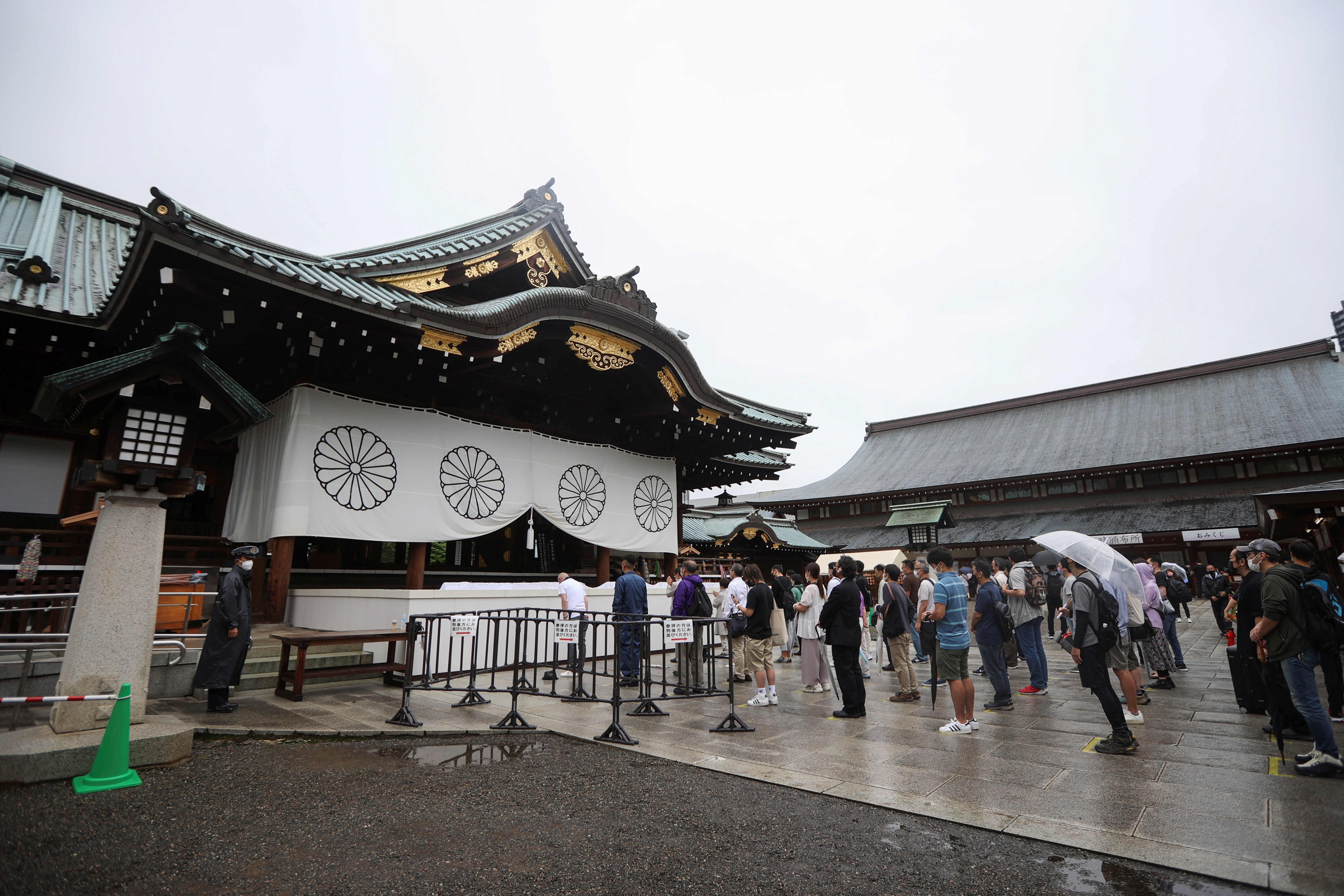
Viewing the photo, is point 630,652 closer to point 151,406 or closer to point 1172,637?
point 151,406

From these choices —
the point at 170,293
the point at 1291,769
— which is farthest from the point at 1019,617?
the point at 170,293

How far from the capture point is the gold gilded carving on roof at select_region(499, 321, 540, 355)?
9711mm

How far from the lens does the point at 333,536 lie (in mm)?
9109

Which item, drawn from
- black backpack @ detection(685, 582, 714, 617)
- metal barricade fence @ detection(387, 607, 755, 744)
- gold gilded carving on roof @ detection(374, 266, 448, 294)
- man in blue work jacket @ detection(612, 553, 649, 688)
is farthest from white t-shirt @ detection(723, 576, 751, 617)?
gold gilded carving on roof @ detection(374, 266, 448, 294)

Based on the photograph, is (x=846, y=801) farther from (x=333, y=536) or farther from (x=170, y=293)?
(x=170, y=293)

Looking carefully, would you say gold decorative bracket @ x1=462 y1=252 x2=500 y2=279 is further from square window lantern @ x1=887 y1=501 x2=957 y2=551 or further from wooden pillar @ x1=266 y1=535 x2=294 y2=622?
square window lantern @ x1=887 y1=501 x2=957 y2=551

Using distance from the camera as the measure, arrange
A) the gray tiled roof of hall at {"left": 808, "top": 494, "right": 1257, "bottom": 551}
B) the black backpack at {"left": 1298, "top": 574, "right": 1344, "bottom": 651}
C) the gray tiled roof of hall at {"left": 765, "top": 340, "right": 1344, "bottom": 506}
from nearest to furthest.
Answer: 1. the black backpack at {"left": 1298, "top": 574, "right": 1344, "bottom": 651}
2. the gray tiled roof of hall at {"left": 808, "top": 494, "right": 1257, "bottom": 551}
3. the gray tiled roof of hall at {"left": 765, "top": 340, "right": 1344, "bottom": 506}

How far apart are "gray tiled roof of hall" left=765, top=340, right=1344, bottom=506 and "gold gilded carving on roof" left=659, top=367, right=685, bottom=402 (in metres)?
23.9

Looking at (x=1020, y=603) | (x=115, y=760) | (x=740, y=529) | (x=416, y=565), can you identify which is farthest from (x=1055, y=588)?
A: (x=740, y=529)

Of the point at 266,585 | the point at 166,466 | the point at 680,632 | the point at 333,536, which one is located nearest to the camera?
the point at 166,466

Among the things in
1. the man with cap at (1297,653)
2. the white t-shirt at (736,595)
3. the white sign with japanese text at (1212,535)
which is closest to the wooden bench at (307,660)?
the white t-shirt at (736,595)

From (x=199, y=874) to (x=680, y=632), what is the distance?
4.55m

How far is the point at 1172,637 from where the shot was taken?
32.5 feet

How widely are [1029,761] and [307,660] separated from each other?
8260 mm
